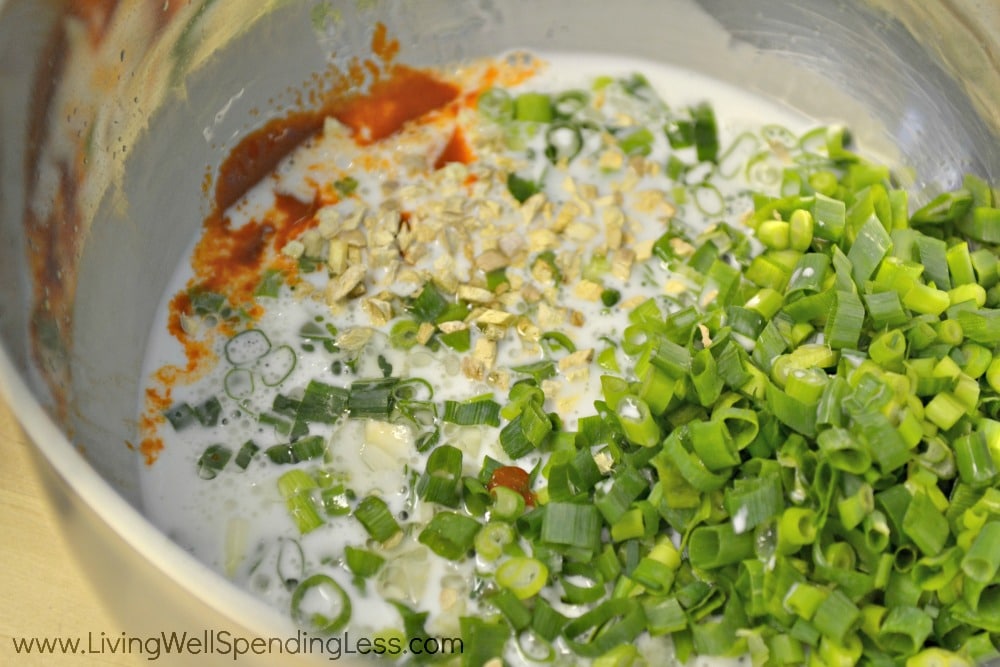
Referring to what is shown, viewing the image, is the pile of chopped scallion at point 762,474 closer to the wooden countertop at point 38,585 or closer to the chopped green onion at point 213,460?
the chopped green onion at point 213,460

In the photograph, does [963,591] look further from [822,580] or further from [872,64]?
[872,64]

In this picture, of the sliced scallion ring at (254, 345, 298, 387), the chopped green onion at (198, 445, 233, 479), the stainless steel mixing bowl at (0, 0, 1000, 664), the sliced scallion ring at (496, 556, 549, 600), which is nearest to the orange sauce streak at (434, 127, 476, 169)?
the stainless steel mixing bowl at (0, 0, 1000, 664)

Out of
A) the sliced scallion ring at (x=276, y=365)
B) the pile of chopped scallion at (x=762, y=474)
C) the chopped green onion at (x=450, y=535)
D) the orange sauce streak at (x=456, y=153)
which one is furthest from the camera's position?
the orange sauce streak at (x=456, y=153)

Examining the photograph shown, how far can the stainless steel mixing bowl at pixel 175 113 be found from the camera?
111 centimetres

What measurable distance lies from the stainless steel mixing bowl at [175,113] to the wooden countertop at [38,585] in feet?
0.38

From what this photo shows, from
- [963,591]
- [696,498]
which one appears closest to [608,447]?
[696,498]

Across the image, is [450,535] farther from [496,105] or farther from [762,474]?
[496,105]

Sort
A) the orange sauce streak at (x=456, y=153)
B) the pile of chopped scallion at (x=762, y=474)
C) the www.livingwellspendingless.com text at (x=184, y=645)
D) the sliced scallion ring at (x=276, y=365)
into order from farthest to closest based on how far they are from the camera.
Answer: the orange sauce streak at (x=456, y=153) < the sliced scallion ring at (x=276, y=365) < the pile of chopped scallion at (x=762, y=474) < the www.livingwellspendingless.com text at (x=184, y=645)

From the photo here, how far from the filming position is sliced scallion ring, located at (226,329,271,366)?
1535mm

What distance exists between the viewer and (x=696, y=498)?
1305 millimetres

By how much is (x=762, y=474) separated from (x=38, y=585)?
1.01 m

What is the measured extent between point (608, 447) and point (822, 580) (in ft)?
1.13

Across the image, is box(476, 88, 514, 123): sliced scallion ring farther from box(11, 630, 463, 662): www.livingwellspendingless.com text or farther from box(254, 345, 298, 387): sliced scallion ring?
box(11, 630, 463, 662): www.livingwellspendingless.com text

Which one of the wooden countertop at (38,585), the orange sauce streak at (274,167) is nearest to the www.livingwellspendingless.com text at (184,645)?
the wooden countertop at (38,585)
